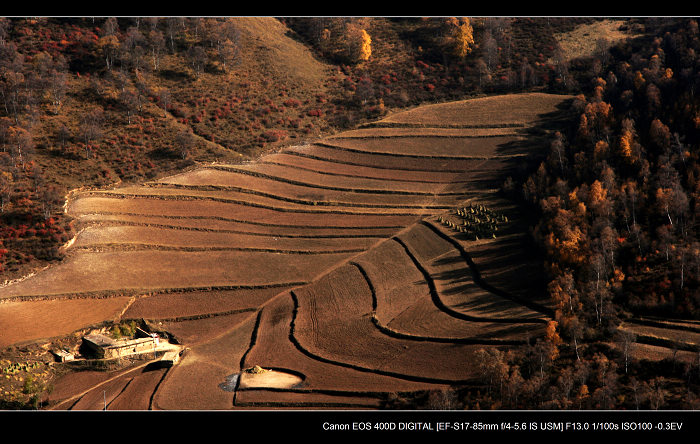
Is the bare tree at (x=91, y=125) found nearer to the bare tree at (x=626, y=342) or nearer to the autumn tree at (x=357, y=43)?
the autumn tree at (x=357, y=43)

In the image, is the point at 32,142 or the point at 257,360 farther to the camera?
the point at 32,142

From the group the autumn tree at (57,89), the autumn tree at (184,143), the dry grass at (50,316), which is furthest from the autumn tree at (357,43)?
the dry grass at (50,316)


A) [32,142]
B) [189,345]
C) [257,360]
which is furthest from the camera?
[32,142]

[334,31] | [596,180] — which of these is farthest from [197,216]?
[334,31]

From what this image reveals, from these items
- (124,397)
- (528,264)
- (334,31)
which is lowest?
(124,397)

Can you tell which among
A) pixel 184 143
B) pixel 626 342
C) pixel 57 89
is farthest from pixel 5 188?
pixel 626 342

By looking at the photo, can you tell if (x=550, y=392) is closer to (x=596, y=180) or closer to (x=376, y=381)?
(x=376, y=381)
